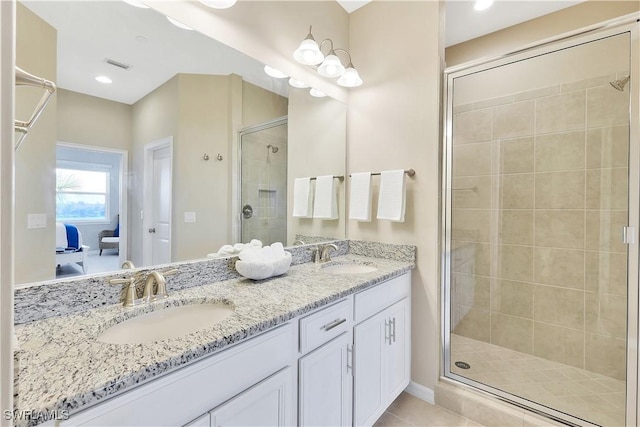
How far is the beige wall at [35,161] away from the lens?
2.90ft

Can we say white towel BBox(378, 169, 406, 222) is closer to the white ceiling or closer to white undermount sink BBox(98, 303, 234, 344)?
the white ceiling

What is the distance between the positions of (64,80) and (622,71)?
2621 mm

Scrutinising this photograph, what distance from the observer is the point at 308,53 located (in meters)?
1.72

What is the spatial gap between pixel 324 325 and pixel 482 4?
2.44 m

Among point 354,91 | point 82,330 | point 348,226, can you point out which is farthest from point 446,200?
point 82,330

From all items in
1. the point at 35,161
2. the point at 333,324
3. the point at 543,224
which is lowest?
the point at 333,324

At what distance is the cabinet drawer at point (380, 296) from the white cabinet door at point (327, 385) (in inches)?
5.6

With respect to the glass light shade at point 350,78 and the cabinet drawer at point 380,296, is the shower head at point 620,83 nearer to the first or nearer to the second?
the glass light shade at point 350,78

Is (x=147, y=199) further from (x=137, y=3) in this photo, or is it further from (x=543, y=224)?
(x=543, y=224)

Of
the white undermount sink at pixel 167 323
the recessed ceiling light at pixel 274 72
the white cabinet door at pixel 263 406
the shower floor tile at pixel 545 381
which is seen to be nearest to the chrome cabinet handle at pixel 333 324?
the white cabinet door at pixel 263 406

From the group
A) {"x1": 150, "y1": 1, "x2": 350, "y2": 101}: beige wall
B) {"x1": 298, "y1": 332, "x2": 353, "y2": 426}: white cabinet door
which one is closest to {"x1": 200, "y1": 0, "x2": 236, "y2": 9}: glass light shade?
{"x1": 150, "y1": 1, "x2": 350, "y2": 101}: beige wall

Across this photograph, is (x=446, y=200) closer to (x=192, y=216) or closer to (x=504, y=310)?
(x=504, y=310)

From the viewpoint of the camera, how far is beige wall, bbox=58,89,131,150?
3.29 ft

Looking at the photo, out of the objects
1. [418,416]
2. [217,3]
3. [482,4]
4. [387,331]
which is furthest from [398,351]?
[482,4]
